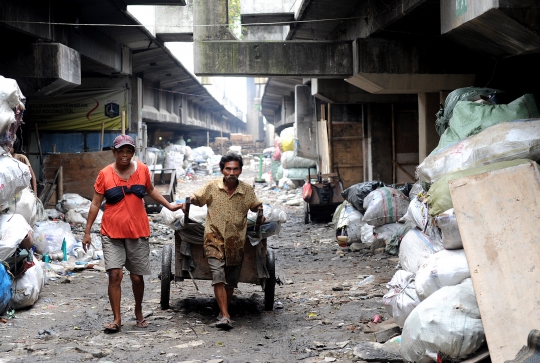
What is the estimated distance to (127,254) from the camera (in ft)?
18.1

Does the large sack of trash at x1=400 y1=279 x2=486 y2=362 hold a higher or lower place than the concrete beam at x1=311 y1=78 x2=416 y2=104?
lower

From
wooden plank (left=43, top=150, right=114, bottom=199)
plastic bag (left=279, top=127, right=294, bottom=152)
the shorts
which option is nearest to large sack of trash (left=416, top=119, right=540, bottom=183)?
the shorts

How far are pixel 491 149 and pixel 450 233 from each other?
96 centimetres

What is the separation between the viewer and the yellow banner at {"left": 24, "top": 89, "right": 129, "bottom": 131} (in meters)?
15.0

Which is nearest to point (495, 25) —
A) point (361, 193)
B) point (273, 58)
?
point (361, 193)

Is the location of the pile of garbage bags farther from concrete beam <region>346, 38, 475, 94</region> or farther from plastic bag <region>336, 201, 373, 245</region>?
plastic bag <region>336, 201, 373, 245</region>

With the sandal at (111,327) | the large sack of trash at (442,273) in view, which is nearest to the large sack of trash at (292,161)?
the sandal at (111,327)

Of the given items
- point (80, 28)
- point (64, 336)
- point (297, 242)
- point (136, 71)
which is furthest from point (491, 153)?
point (136, 71)

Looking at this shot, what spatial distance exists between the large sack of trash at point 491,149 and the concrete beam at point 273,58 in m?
4.79

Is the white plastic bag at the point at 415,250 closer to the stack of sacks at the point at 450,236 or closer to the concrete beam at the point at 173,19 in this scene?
the stack of sacks at the point at 450,236

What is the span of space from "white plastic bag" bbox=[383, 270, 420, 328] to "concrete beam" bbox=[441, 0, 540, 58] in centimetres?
224

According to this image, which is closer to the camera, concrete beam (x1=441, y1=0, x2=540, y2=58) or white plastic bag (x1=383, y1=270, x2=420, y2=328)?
white plastic bag (x1=383, y1=270, x2=420, y2=328)

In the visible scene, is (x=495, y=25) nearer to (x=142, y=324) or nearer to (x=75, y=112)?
(x=142, y=324)

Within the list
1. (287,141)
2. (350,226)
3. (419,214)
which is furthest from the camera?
(287,141)
